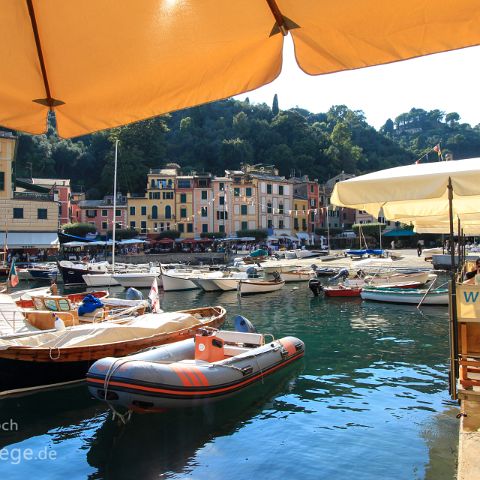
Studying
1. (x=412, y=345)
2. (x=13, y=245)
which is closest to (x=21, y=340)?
(x=412, y=345)

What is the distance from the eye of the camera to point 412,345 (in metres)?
15.3

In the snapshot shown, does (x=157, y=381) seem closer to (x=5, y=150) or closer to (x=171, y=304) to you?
(x=171, y=304)

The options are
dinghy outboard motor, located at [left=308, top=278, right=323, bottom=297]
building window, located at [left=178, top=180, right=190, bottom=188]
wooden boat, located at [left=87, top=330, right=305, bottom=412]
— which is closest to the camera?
wooden boat, located at [left=87, top=330, right=305, bottom=412]

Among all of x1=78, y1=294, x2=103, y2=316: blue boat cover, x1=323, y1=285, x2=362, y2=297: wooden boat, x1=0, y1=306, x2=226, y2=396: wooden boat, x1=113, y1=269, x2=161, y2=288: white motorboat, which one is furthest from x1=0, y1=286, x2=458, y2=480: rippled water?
x1=113, y1=269, x2=161, y2=288: white motorboat

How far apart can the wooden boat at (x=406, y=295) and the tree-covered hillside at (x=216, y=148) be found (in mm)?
66505

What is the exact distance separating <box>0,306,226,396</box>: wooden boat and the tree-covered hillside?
247 feet

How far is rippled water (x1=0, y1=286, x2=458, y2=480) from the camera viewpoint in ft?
24.1

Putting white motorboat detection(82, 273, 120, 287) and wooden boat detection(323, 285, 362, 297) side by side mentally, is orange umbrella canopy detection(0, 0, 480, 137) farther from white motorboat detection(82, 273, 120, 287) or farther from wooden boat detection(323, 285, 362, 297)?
white motorboat detection(82, 273, 120, 287)

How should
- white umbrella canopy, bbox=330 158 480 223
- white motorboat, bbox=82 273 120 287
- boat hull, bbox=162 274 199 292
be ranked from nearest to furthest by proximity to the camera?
white umbrella canopy, bbox=330 158 480 223 < boat hull, bbox=162 274 199 292 < white motorboat, bbox=82 273 120 287

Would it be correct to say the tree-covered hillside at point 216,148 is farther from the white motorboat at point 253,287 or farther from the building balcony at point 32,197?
the white motorboat at point 253,287

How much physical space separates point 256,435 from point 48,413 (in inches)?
176

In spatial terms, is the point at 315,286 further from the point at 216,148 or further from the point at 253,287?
the point at 216,148

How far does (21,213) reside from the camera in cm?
4931

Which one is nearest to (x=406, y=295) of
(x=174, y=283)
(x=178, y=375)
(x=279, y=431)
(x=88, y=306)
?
(x=88, y=306)
